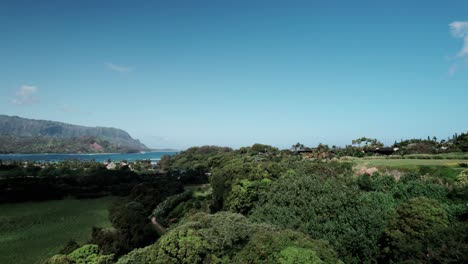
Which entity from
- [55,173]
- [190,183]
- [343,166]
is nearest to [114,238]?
[343,166]

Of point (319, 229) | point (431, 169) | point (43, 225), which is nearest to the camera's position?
point (319, 229)

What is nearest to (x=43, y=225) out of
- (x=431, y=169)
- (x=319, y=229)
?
(x=319, y=229)

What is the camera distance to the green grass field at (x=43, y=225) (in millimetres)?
25047

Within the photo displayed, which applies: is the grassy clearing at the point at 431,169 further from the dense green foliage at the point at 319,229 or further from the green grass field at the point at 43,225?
the green grass field at the point at 43,225

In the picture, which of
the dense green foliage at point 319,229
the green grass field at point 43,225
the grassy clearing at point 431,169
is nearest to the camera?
the dense green foliage at point 319,229

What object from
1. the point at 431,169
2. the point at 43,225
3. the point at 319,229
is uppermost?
the point at 431,169

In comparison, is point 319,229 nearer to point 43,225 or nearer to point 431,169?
point 431,169

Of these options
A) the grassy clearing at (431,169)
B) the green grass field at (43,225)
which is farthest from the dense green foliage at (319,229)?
the green grass field at (43,225)

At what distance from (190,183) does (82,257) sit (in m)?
53.5

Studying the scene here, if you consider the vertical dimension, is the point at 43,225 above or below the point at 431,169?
below

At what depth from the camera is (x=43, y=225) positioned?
34.4 metres

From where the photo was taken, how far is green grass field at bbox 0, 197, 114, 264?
2505cm

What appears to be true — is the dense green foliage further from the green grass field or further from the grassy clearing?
the green grass field

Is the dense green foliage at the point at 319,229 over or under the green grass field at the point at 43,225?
over
